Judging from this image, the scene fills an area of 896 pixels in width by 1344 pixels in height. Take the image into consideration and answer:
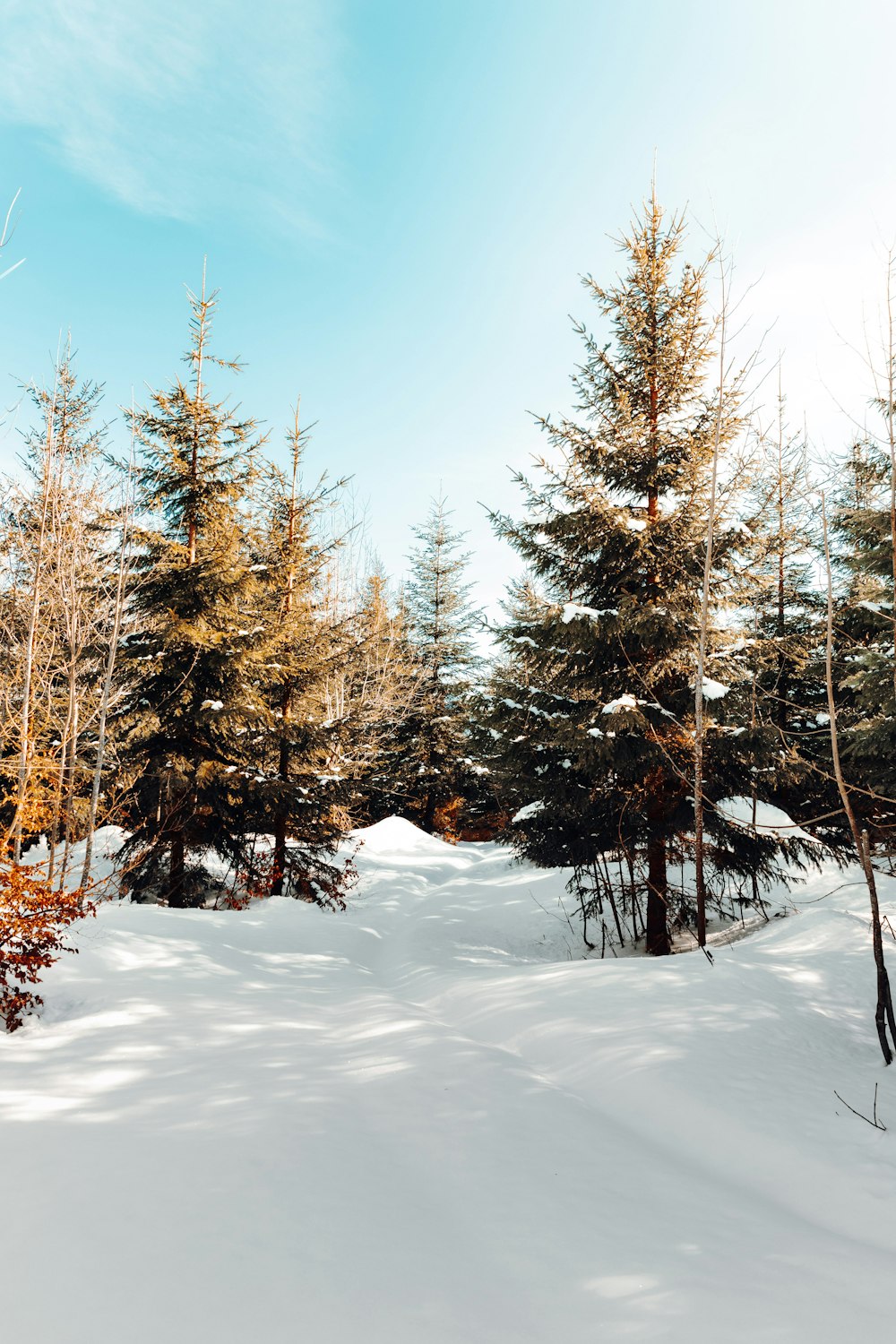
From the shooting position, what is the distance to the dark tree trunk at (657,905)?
9.61 metres

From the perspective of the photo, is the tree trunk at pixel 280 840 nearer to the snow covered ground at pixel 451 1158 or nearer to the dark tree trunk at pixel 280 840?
the dark tree trunk at pixel 280 840

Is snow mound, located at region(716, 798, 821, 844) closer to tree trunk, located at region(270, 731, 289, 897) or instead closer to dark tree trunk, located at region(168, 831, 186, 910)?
tree trunk, located at region(270, 731, 289, 897)

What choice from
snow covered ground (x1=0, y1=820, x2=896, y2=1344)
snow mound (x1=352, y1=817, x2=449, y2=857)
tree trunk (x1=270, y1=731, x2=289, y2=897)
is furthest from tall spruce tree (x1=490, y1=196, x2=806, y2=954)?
snow mound (x1=352, y1=817, x2=449, y2=857)

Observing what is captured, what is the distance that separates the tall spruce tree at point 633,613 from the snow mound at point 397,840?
32.5 ft

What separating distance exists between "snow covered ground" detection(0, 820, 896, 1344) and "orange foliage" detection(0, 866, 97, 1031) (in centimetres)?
23

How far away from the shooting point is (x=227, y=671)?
1138 centimetres

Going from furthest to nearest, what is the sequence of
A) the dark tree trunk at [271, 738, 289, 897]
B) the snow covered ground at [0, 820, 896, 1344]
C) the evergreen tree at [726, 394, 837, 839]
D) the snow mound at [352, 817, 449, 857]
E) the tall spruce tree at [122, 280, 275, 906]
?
the snow mound at [352, 817, 449, 857], the dark tree trunk at [271, 738, 289, 897], the tall spruce tree at [122, 280, 275, 906], the evergreen tree at [726, 394, 837, 839], the snow covered ground at [0, 820, 896, 1344]

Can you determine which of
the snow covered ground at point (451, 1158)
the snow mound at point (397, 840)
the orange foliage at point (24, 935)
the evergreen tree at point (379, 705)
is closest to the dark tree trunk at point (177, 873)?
the evergreen tree at point (379, 705)

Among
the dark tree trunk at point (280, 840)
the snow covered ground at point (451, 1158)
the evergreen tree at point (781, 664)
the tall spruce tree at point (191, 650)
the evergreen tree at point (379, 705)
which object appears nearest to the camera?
the snow covered ground at point (451, 1158)

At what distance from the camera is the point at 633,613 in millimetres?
8883

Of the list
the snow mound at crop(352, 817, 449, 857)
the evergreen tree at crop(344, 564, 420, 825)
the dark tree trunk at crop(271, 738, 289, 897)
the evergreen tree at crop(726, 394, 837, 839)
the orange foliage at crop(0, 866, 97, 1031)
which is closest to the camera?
the orange foliage at crop(0, 866, 97, 1031)

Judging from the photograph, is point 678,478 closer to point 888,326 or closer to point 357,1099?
point 888,326

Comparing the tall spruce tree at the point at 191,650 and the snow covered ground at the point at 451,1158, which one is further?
the tall spruce tree at the point at 191,650

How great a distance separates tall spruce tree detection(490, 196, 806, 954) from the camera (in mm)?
9086
